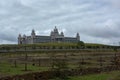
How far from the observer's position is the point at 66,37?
7564 inches

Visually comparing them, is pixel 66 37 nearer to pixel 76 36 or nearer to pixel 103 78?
pixel 76 36

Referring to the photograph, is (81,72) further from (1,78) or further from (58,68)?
(1,78)

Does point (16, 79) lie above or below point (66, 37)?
below

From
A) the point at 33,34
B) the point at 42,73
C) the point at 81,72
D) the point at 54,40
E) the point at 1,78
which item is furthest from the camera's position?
the point at 54,40

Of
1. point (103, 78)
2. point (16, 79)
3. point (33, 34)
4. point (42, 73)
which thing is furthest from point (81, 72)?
point (33, 34)

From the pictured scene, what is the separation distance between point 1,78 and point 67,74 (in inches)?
444

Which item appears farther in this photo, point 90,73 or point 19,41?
point 19,41

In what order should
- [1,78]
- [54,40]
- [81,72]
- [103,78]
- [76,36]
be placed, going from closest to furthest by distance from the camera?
1. [1,78]
2. [103,78]
3. [81,72]
4. [54,40]
5. [76,36]

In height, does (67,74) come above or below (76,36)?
below

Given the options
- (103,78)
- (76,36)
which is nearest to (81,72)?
(103,78)

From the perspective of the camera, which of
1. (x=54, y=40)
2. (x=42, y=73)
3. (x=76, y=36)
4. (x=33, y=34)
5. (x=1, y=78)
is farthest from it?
(x=76, y=36)

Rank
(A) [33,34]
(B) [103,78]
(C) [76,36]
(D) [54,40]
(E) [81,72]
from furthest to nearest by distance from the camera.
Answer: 1. (C) [76,36]
2. (D) [54,40]
3. (A) [33,34]
4. (E) [81,72]
5. (B) [103,78]

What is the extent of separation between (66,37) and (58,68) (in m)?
156

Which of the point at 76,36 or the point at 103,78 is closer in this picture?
the point at 103,78
